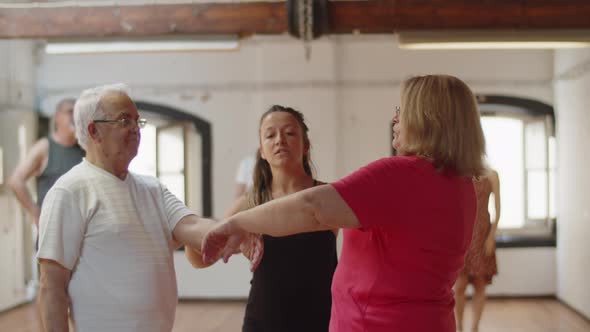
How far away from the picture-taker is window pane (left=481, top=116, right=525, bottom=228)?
715 centimetres

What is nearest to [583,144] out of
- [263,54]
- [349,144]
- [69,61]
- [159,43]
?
[349,144]

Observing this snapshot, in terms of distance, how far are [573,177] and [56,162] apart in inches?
196

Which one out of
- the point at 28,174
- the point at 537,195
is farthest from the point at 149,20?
the point at 537,195

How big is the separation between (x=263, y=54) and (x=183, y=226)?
5.33m

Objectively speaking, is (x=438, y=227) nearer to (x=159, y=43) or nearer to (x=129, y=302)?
(x=129, y=302)

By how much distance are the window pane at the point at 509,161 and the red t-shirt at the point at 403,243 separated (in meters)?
5.88

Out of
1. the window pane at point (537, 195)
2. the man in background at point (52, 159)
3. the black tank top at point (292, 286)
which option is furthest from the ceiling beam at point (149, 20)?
the window pane at point (537, 195)

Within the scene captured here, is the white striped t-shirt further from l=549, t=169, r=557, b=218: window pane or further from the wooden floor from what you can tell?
l=549, t=169, r=557, b=218: window pane

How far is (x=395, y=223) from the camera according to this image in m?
1.48

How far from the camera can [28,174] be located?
437 centimetres

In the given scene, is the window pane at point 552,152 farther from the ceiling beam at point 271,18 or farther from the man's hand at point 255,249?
the man's hand at point 255,249

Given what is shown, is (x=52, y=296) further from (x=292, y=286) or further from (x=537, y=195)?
(x=537, y=195)

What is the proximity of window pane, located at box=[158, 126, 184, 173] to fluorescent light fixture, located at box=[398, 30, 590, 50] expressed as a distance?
12.2ft

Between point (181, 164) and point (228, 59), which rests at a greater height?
point (228, 59)
